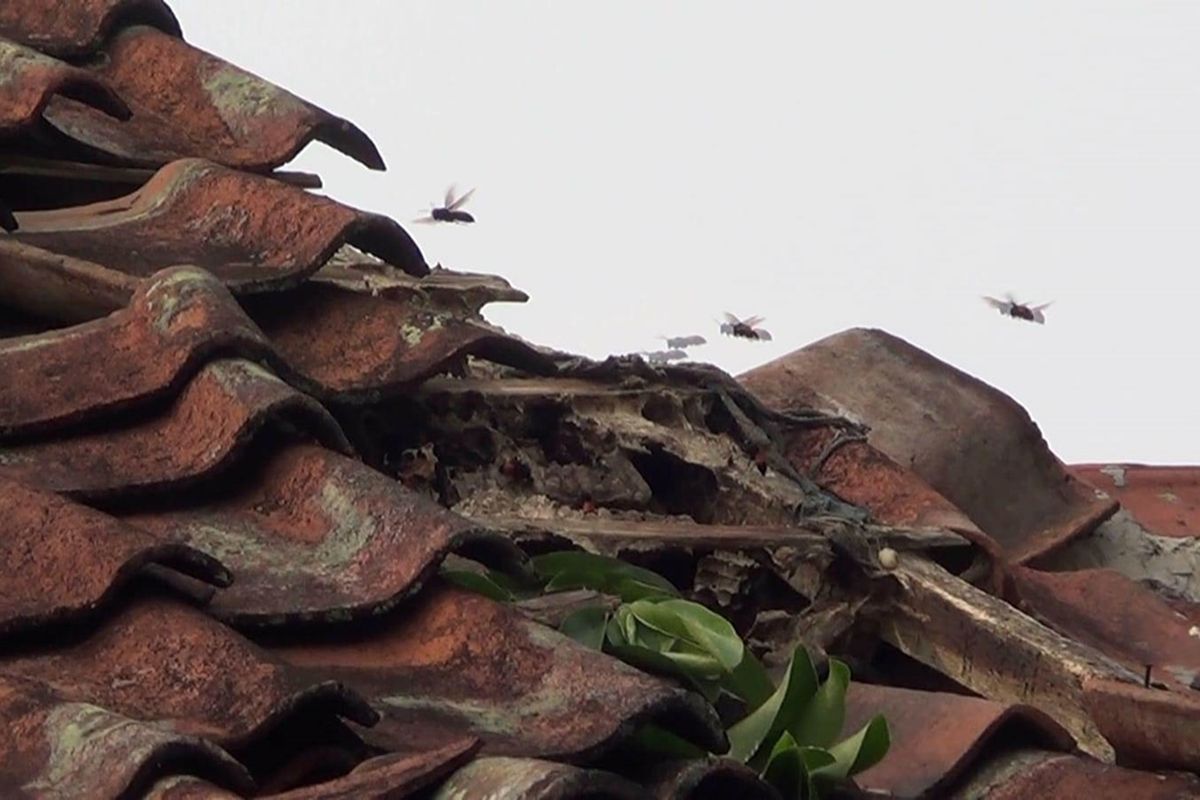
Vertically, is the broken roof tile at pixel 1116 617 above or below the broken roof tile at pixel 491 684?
above

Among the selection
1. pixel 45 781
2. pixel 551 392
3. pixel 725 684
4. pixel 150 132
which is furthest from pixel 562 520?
pixel 45 781

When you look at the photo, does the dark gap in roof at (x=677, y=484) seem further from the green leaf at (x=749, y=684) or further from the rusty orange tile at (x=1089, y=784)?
the rusty orange tile at (x=1089, y=784)

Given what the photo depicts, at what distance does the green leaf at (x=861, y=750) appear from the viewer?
2.77 meters

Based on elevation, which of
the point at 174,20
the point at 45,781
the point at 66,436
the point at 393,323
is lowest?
the point at 45,781

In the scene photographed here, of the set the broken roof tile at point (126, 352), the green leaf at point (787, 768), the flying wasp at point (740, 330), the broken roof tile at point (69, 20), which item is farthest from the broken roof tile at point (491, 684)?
the flying wasp at point (740, 330)

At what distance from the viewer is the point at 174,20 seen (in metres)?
4.39

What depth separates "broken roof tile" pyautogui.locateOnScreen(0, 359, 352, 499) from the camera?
2.83 meters

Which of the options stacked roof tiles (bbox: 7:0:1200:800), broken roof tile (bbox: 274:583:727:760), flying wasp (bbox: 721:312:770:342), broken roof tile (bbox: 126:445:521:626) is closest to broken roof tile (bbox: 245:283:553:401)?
stacked roof tiles (bbox: 7:0:1200:800)

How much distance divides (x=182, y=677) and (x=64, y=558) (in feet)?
0.73

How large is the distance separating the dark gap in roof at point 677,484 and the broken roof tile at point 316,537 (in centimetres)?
95

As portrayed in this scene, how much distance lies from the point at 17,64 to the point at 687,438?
1.26 metres

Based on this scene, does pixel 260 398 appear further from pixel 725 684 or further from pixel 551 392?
pixel 551 392

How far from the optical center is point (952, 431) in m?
4.81

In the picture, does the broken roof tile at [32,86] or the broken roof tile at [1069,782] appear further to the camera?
the broken roof tile at [32,86]
